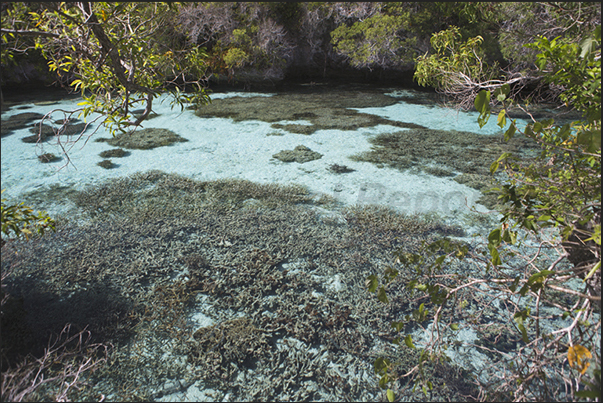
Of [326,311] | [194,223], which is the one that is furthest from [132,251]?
[326,311]

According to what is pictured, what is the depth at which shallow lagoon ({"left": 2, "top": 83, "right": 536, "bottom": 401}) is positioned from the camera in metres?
3.54

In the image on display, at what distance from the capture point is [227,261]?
5.13 metres

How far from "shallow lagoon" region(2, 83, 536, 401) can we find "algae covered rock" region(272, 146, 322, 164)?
242 mm

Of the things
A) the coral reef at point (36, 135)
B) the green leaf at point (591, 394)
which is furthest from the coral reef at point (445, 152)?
the coral reef at point (36, 135)

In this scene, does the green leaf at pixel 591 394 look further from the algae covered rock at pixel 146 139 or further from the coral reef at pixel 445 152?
the algae covered rock at pixel 146 139

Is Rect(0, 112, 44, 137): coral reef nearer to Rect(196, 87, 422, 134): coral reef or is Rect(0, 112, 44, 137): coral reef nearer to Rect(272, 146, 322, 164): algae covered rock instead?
Rect(196, 87, 422, 134): coral reef

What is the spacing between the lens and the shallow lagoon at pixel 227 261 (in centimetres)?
354

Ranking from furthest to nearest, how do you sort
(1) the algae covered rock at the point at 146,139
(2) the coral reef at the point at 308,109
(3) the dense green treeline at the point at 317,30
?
(3) the dense green treeline at the point at 317,30 < (2) the coral reef at the point at 308,109 < (1) the algae covered rock at the point at 146,139

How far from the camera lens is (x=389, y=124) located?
12.6m

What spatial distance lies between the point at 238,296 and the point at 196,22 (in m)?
15.5

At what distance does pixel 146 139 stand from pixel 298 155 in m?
4.22

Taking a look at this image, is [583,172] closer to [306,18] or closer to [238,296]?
[238,296]

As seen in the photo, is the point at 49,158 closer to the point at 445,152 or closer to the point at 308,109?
the point at 308,109

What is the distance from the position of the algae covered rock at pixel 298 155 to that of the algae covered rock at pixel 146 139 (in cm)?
295
